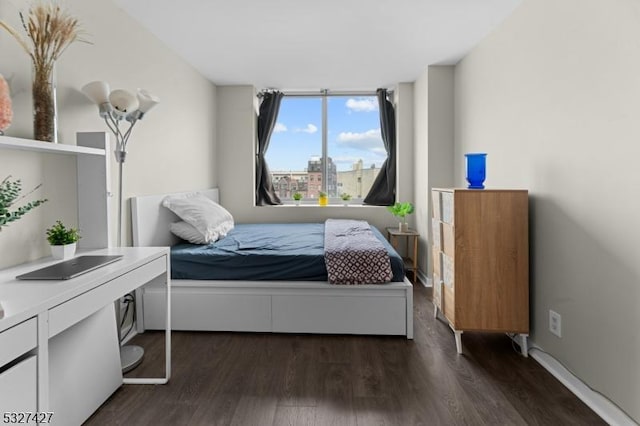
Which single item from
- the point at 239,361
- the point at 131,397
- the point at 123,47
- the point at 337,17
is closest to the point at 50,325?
the point at 131,397

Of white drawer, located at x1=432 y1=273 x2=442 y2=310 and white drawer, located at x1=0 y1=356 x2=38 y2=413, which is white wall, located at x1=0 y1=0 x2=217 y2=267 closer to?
white drawer, located at x1=0 y1=356 x2=38 y2=413

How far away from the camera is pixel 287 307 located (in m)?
2.53

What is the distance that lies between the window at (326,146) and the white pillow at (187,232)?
6.76 ft

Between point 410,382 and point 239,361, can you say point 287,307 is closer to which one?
point 239,361

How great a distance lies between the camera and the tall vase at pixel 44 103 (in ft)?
5.22

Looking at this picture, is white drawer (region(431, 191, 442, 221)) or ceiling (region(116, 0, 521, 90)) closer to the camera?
ceiling (region(116, 0, 521, 90))

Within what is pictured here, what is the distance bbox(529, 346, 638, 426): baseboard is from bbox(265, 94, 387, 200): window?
120 inches

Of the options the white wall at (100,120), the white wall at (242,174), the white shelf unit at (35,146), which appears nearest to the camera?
the white shelf unit at (35,146)

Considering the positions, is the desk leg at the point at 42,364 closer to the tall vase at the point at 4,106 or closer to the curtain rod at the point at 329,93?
the tall vase at the point at 4,106

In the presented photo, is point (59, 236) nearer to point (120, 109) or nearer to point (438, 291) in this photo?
point (120, 109)

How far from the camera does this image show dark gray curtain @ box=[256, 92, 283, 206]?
4609 millimetres

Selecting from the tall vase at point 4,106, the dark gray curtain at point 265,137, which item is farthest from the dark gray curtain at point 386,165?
the tall vase at point 4,106

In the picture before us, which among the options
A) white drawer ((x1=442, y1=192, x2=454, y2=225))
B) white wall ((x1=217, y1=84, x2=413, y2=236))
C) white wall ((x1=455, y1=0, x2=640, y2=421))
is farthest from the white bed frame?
white wall ((x1=217, y1=84, x2=413, y2=236))

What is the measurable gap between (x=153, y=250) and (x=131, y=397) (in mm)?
785
